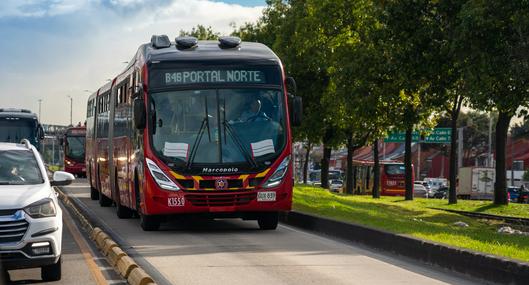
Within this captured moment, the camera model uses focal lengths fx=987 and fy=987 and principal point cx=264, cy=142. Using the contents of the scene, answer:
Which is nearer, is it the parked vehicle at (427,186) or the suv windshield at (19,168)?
the suv windshield at (19,168)

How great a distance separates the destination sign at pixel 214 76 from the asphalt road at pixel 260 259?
290 centimetres

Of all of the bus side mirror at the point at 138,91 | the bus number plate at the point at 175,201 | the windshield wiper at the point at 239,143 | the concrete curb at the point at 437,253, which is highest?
the bus side mirror at the point at 138,91

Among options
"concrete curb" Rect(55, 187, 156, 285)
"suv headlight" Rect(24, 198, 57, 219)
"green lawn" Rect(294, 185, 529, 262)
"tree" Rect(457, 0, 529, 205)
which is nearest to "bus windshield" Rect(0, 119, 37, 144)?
"green lawn" Rect(294, 185, 529, 262)

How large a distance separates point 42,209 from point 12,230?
1.48 ft

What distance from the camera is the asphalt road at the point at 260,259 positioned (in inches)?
472

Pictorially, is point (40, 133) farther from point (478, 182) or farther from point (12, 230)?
point (478, 182)

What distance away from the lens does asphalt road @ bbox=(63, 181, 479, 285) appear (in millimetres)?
11977

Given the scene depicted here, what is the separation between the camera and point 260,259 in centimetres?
1406

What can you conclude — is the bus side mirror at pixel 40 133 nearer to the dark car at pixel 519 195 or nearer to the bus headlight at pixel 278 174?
the bus headlight at pixel 278 174

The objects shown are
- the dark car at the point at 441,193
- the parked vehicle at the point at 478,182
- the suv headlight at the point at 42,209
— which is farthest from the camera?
the dark car at the point at 441,193

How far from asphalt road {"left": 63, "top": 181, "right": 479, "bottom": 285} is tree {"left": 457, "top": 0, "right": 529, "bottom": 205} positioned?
35.2 feet

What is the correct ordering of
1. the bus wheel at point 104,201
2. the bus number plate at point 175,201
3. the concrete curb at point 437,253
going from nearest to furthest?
the concrete curb at point 437,253 → the bus number plate at point 175,201 → the bus wheel at point 104,201

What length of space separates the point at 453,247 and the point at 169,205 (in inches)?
250

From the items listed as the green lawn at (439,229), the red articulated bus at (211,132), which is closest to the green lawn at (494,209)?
the green lawn at (439,229)
